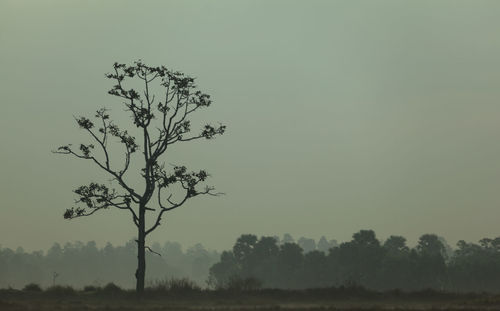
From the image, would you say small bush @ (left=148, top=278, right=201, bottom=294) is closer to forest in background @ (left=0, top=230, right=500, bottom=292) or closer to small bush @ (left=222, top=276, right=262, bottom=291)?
small bush @ (left=222, top=276, right=262, bottom=291)

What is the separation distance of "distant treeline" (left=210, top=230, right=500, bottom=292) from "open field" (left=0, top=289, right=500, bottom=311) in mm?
74649

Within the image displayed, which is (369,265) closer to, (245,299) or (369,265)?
(369,265)

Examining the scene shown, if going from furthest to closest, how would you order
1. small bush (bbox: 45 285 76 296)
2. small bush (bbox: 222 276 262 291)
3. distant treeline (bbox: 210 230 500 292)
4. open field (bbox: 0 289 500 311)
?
distant treeline (bbox: 210 230 500 292), small bush (bbox: 222 276 262 291), small bush (bbox: 45 285 76 296), open field (bbox: 0 289 500 311)

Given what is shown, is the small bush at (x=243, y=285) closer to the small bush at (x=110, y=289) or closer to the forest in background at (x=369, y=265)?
the small bush at (x=110, y=289)

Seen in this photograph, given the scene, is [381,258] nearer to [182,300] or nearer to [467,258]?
[467,258]

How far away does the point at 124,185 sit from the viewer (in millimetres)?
34906

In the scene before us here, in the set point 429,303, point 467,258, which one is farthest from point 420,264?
point 429,303

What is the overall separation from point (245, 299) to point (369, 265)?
302 feet

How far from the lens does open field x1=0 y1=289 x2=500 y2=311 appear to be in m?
27.6

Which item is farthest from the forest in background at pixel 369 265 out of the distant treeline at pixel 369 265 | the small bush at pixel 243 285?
the small bush at pixel 243 285

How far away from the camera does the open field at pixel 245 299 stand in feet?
90.6

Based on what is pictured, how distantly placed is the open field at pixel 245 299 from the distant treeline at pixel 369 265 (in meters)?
74.6

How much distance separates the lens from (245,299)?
29984mm

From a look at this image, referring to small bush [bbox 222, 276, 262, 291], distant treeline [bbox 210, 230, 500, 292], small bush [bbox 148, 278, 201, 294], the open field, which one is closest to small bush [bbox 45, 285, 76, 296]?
the open field
